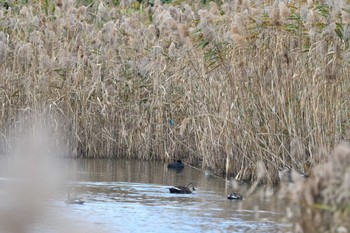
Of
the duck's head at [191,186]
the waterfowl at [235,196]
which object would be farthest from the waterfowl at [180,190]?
the waterfowl at [235,196]

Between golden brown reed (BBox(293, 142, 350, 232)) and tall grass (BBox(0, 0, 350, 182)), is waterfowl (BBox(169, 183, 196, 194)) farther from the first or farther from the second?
golden brown reed (BBox(293, 142, 350, 232))

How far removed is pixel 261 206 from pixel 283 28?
2.22 m

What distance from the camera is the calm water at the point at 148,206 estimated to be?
305 inches

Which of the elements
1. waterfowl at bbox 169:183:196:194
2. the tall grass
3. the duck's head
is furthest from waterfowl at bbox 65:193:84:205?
the tall grass

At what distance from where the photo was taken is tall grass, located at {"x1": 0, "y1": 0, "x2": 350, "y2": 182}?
969 centimetres

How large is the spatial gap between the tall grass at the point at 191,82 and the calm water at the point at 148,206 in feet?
→ 1.79

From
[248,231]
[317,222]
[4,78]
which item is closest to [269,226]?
[248,231]

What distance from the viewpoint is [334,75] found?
9.42m

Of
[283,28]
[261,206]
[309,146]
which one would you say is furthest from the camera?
[283,28]

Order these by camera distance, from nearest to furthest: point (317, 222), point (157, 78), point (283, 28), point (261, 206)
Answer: point (317, 222) → point (261, 206) → point (283, 28) → point (157, 78)

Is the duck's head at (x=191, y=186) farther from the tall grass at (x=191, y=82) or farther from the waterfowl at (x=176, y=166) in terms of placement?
the waterfowl at (x=176, y=166)

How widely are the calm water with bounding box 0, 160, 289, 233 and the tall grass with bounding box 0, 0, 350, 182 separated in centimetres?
55

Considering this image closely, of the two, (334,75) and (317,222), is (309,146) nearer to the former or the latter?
(334,75)

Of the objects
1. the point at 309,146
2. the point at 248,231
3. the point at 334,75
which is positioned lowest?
the point at 248,231
